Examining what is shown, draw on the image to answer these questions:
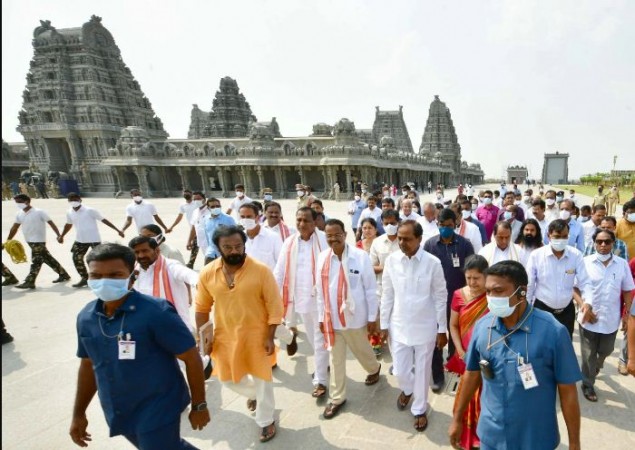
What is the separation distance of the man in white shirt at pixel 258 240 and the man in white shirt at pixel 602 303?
348 cm

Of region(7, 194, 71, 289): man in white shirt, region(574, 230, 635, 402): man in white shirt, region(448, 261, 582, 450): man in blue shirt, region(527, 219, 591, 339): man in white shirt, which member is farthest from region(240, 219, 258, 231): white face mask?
region(7, 194, 71, 289): man in white shirt

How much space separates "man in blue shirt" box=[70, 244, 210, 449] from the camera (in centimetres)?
227

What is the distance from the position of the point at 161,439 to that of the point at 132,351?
25.9 inches

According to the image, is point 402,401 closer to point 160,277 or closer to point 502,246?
point 502,246

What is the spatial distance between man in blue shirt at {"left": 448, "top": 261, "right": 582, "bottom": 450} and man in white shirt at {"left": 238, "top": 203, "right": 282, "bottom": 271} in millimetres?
3028

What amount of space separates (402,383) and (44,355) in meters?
4.70

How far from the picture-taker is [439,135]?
191 feet

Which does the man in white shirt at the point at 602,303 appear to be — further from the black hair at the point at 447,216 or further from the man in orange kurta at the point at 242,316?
the man in orange kurta at the point at 242,316

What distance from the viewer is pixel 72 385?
412 centimetres

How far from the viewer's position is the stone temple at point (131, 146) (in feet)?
110

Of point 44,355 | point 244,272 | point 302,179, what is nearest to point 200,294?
point 244,272

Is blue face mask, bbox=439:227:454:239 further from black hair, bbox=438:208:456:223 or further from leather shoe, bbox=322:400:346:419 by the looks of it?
leather shoe, bbox=322:400:346:419

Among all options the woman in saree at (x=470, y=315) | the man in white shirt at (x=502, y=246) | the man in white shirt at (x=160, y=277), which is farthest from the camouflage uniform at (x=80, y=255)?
→ the man in white shirt at (x=502, y=246)

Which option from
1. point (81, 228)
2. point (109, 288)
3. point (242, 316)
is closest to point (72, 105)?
point (81, 228)
